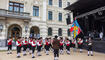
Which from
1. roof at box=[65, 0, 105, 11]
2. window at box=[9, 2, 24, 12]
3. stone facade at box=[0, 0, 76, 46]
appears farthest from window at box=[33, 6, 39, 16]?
roof at box=[65, 0, 105, 11]

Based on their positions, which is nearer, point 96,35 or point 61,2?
point 96,35

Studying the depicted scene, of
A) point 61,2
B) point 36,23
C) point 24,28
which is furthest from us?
point 61,2

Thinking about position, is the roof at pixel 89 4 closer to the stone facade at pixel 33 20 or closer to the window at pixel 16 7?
the stone facade at pixel 33 20

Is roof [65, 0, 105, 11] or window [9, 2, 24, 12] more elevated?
window [9, 2, 24, 12]

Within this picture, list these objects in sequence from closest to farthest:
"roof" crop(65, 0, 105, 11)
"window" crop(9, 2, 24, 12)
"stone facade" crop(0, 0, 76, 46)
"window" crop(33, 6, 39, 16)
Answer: "roof" crop(65, 0, 105, 11) → "stone facade" crop(0, 0, 76, 46) → "window" crop(9, 2, 24, 12) → "window" crop(33, 6, 39, 16)

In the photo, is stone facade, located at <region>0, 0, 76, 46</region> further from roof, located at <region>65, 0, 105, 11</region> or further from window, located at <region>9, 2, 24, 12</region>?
roof, located at <region>65, 0, 105, 11</region>

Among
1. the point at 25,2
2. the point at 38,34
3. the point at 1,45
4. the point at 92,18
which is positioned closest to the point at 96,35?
the point at 92,18

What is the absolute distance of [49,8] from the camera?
2612 centimetres

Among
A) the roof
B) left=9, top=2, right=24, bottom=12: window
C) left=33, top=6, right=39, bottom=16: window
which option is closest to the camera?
the roof

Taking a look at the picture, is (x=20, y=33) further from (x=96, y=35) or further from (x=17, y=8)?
(x=96, y=35)

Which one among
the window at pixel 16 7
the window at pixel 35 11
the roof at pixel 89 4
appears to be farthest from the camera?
the window at pixel 35 11

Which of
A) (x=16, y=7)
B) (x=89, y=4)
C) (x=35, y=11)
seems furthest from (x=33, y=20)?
(x=89, y=4)

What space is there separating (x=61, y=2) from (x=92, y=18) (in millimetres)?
12906

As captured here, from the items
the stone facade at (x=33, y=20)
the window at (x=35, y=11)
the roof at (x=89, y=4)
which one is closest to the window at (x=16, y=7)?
the stone facade at (x=33, y=20)
